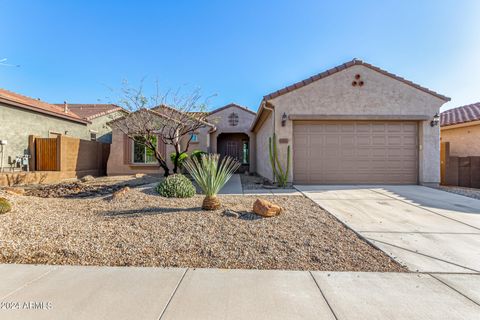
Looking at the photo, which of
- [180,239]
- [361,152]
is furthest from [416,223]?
[361,152]

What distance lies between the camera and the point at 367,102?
9.57 m

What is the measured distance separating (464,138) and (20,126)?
2221cm

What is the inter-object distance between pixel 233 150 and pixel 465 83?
553 inches

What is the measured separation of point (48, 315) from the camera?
6.95 ft

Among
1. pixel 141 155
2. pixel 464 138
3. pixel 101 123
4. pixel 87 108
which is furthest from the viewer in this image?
pixel 87 108

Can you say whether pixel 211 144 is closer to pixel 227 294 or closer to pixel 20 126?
pixel 20 126

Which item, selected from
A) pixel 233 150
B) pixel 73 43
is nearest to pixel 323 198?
pixel 233 150

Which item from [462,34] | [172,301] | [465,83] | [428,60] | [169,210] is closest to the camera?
[172,301]

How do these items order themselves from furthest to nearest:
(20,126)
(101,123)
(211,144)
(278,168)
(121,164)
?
(101,123), (211,144), (121,164), (20,126), (278,168)

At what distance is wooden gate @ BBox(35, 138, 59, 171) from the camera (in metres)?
11.8

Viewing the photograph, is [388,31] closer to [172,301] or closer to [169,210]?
[169,210]

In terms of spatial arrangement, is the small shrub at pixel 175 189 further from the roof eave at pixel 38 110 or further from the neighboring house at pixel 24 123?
the roof eave at pixel 38 110

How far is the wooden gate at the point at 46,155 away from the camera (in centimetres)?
1184

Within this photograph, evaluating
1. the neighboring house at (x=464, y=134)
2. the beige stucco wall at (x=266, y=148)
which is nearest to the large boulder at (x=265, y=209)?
the beige stucco wall at (x=266, y=148)
